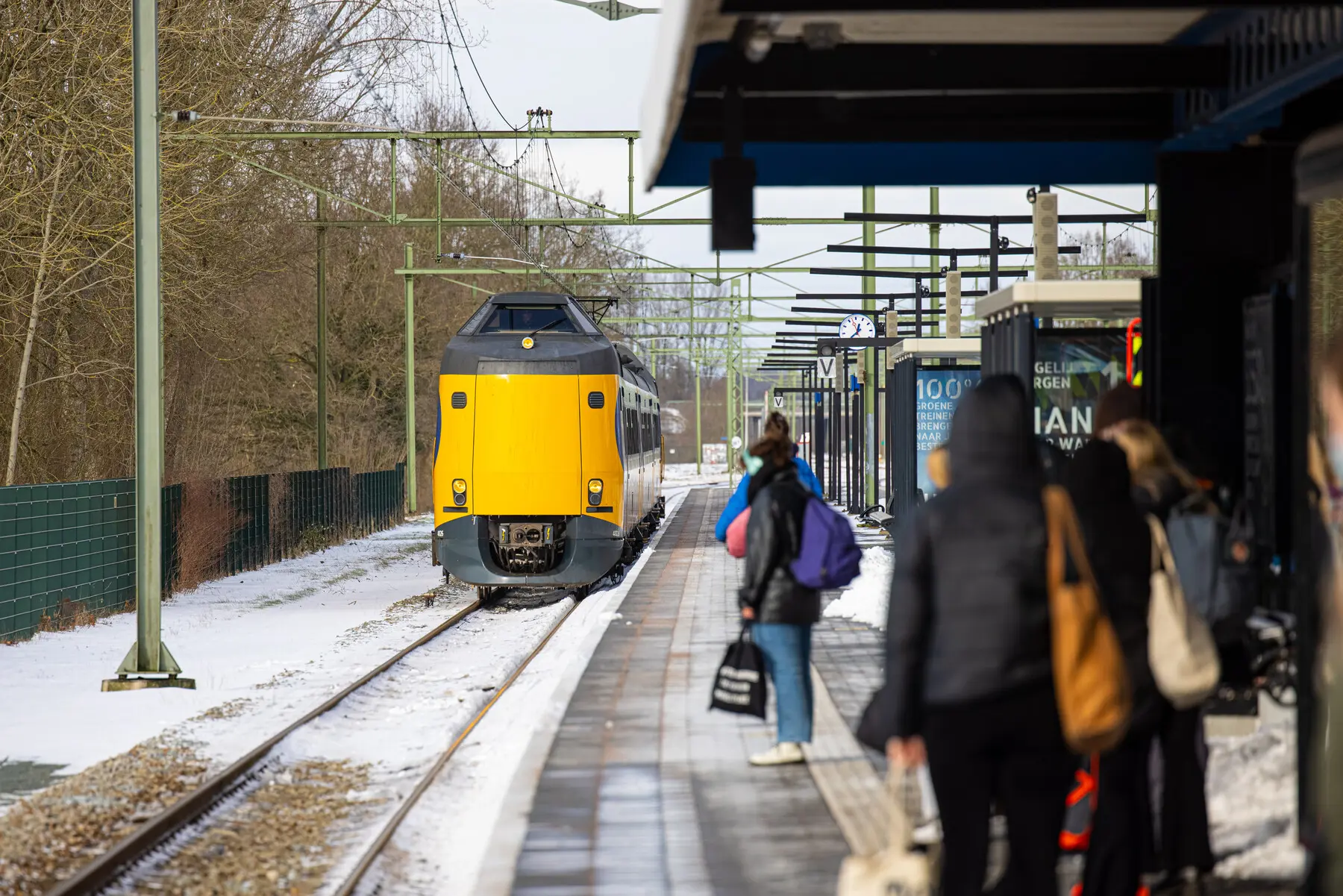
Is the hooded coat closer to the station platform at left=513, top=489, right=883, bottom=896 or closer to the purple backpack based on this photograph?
the station platform at left=513, top=489, right=883, bottom=896

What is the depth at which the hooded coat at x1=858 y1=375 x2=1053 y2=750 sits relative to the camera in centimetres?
469

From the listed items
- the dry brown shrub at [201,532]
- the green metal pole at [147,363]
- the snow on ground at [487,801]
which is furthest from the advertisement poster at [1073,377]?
the dry brown shrub at [201,532]

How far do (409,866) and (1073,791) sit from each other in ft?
9.60

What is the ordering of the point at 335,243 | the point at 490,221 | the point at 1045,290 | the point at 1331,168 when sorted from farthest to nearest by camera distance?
1. the point at 335,243
2. the point at 490,221
3. the point at 1045,290
4. the point at 1331,168

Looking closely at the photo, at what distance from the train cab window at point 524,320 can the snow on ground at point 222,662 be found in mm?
3537

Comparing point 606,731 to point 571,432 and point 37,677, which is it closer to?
point 37,677

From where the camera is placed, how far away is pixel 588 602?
2142 centimetres

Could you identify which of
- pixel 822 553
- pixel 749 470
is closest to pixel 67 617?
pixel 749 470

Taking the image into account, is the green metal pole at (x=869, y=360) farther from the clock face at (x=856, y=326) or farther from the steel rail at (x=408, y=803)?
the steel rail at (x=408, y=803)

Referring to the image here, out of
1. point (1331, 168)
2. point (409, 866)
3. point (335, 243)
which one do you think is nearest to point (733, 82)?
point (1331, 168)

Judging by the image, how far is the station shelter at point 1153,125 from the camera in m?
6.41

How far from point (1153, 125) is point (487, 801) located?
4.67 m

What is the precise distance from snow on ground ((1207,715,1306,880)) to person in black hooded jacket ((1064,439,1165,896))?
86cm

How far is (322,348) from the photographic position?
3528 cm
